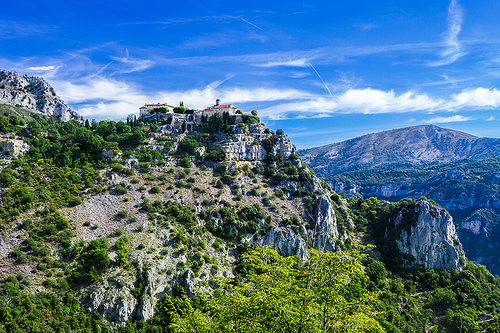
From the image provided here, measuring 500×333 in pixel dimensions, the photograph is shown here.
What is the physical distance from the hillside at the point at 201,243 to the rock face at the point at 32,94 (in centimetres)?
7908

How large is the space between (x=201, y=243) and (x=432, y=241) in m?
61.2

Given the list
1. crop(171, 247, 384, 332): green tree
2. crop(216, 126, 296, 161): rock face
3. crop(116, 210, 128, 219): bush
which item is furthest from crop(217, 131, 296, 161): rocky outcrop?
crop(171, 247, 384, 332): green tree

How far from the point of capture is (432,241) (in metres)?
68.1

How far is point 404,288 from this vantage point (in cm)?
5944

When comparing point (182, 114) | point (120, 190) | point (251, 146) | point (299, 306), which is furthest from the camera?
point (182, 114)

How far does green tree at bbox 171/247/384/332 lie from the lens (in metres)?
12.2

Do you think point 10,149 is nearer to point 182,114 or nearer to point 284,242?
point 182,114

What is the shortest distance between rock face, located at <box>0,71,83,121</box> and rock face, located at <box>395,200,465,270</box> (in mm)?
166915

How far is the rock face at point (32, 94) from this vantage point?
122969 millimetres

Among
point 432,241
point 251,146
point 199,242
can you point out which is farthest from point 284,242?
point 432,241

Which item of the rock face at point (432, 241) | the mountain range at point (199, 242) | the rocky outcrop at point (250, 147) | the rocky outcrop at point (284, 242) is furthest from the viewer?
the rocky outcrop at point (250, 147)

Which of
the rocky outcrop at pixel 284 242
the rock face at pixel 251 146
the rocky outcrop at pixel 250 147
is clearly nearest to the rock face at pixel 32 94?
the rock face at pixel 251 146

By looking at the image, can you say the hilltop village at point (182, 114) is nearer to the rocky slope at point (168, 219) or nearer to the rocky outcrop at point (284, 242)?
the rocky slope at point (168, 219)

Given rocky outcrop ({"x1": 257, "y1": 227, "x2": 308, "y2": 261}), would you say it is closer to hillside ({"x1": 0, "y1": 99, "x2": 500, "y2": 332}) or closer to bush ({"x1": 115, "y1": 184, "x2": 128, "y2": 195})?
hillside ({"x1": 0, "y1": 99, "x2": 500, "y2": 332})
